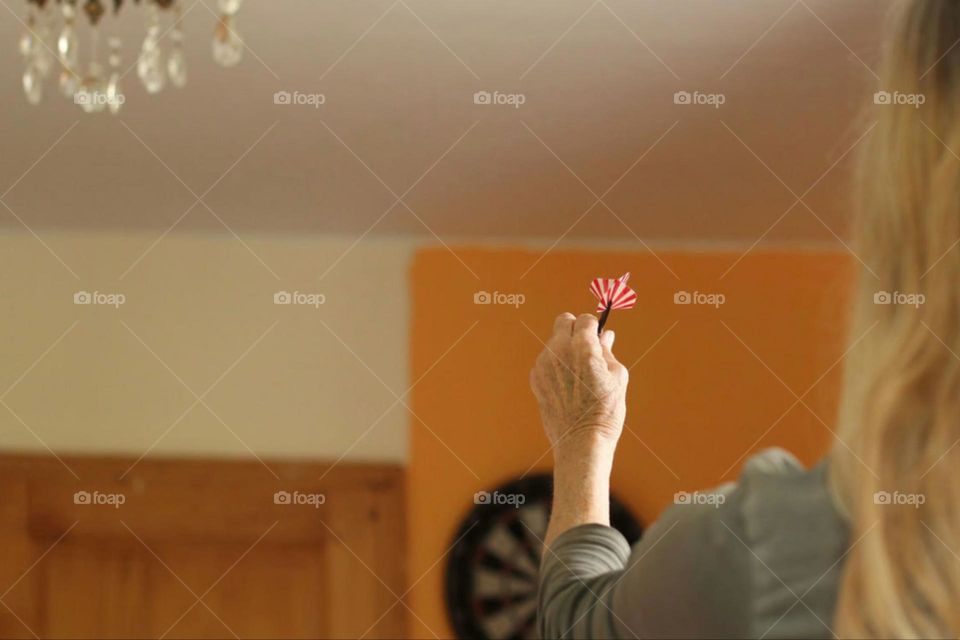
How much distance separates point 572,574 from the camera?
61 centimetres

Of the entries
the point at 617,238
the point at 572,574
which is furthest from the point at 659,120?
the point at 572,574

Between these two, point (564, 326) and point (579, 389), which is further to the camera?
point (564, 326)

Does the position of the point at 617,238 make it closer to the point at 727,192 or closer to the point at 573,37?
the point at 727,192

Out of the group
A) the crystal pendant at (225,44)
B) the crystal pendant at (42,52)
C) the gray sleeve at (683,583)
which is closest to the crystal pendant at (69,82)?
the crystal pendant at (42,52)

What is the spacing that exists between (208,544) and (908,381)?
1989mm

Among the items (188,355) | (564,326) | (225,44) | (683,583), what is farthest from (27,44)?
(188,355)

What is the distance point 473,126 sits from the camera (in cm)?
179

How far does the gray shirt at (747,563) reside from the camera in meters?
0.48

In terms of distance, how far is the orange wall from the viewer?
2.31 metres

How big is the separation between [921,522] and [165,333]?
6.51 ft

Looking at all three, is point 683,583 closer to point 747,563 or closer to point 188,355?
point 747,563

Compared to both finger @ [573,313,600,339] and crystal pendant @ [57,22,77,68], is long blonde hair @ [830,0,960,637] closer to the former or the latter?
finger @ [573,313,600,339]

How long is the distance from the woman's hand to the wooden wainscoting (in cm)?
154

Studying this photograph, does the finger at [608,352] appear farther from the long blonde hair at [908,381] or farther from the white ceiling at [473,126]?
the white ceiling at [473,126]
